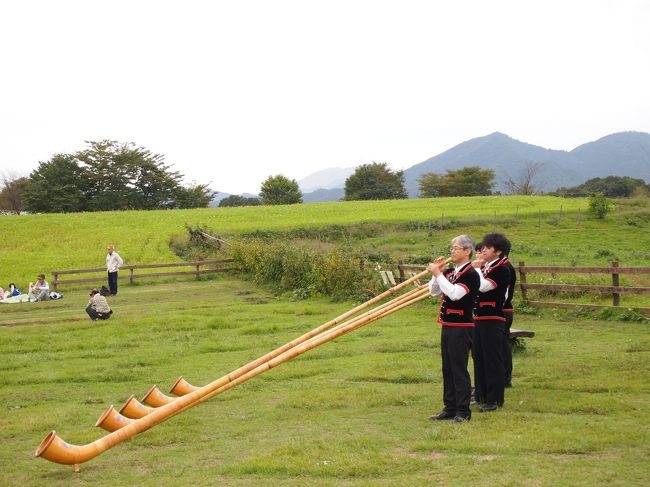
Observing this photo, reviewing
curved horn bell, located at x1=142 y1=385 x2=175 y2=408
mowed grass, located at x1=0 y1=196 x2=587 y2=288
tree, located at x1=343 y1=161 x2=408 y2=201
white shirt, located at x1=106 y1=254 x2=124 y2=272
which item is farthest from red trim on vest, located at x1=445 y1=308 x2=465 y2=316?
tree, located at x1=343 y1=161 x2=408 y2=201

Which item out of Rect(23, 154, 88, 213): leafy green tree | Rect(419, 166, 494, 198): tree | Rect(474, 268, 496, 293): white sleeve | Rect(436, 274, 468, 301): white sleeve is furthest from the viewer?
Rect(419, 166, 494, 198): tree

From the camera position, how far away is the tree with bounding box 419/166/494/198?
94438 millimetres

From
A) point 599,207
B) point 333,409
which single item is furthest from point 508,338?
point 599,207

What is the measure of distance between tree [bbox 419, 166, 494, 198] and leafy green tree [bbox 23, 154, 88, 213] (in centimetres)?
4716

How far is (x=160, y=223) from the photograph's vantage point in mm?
43031

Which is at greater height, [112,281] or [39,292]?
[112,281]

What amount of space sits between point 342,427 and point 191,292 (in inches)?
686

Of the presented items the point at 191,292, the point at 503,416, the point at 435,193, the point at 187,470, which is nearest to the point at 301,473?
the point at 187,470

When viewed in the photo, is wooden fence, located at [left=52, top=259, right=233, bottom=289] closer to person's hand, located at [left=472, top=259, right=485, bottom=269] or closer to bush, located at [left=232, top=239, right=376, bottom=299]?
bush, located at [left=232, top=239, right=376, bottom=299]

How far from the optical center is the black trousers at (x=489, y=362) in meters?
8.02

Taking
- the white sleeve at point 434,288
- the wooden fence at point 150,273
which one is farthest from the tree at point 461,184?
the white sleeve at point 434,288

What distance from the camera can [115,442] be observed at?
6.54 m

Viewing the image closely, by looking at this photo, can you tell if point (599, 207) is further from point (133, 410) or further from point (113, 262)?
point (133, 410)

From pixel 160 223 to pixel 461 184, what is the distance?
6007 centimetres
